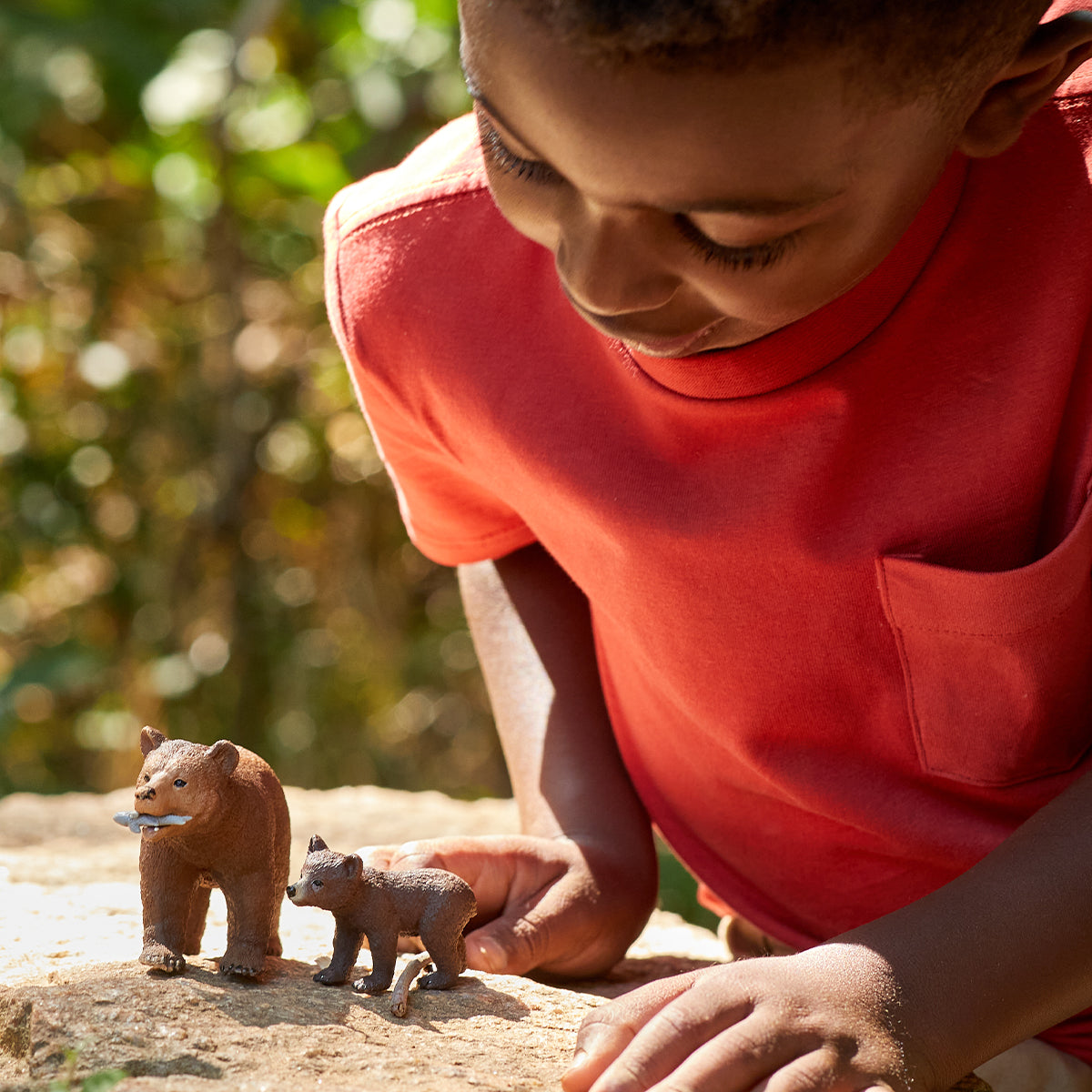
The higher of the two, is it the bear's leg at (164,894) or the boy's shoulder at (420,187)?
the boy's shoulder at (420,187)

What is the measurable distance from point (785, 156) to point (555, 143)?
16cm

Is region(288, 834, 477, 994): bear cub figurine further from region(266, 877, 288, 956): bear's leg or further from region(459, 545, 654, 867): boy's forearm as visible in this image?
region(459, 545, 654, 867): boy's forearm

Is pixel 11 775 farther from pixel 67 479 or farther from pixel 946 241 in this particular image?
pixel 946 241

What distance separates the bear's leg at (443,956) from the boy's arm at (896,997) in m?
0.21

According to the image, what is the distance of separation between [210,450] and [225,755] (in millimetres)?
3301

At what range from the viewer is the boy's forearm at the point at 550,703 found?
166cm

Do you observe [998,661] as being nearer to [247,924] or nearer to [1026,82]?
[1026,82]

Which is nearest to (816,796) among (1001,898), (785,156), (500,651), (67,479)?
(1001,898)

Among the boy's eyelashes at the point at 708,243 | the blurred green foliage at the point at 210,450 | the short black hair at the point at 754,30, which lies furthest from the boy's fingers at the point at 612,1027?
the blurred green foliage at the point at 210,450

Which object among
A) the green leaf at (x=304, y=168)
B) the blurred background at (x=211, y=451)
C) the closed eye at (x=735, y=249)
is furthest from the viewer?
the blurred background at (x=211, y=451)

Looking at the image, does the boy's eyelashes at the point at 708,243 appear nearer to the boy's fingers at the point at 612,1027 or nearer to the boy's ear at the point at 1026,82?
the boy's ear at the point at 1026,82

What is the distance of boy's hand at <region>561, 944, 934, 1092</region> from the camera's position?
1.02 metres

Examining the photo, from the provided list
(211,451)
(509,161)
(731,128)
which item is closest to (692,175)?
(731,128)

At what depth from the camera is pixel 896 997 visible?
1.08 m
